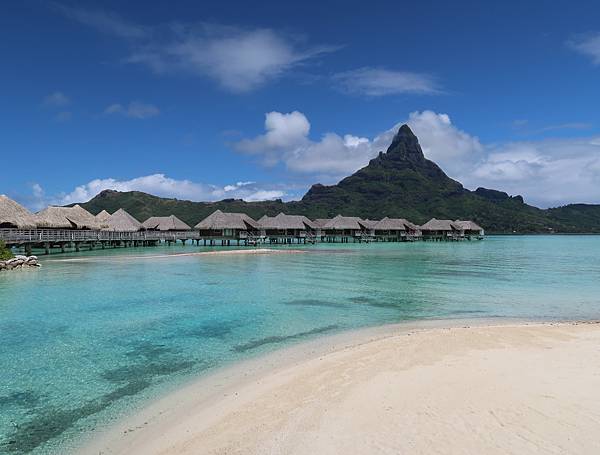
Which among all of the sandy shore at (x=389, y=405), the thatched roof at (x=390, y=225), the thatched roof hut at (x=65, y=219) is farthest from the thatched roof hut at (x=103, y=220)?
the sandy shore at (x=389, y=405)

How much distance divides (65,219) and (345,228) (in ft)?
128

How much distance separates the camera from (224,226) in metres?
54.6

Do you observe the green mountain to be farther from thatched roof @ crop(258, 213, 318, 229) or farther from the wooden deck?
thatched roof @ crop(258, 213, 318, 229)

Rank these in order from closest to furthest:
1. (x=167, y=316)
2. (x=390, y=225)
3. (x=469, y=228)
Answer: (x=167, y=316) < (x=390, y=225) < (x=469, y=228)

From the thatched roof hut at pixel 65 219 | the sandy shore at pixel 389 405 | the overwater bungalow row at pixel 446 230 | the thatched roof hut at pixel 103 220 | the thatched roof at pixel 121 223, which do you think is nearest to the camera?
the sandy shore at pixel 389 405

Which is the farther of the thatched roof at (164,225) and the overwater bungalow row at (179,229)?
the thatched roof at (164,225)

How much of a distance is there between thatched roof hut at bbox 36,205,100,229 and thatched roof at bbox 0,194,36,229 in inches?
53.8

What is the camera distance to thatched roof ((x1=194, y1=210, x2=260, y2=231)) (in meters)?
54.5

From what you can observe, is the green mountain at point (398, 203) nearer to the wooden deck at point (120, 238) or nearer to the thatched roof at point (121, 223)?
the wooden deck at point (120, 238)

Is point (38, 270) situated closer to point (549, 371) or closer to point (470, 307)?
point (470, 307)

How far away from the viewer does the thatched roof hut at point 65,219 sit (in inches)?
1388

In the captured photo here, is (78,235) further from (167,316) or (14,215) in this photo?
(167,316)

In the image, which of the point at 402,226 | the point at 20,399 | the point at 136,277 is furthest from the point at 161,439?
the point at 402,226

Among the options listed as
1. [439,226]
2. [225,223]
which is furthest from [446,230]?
[225,223]
